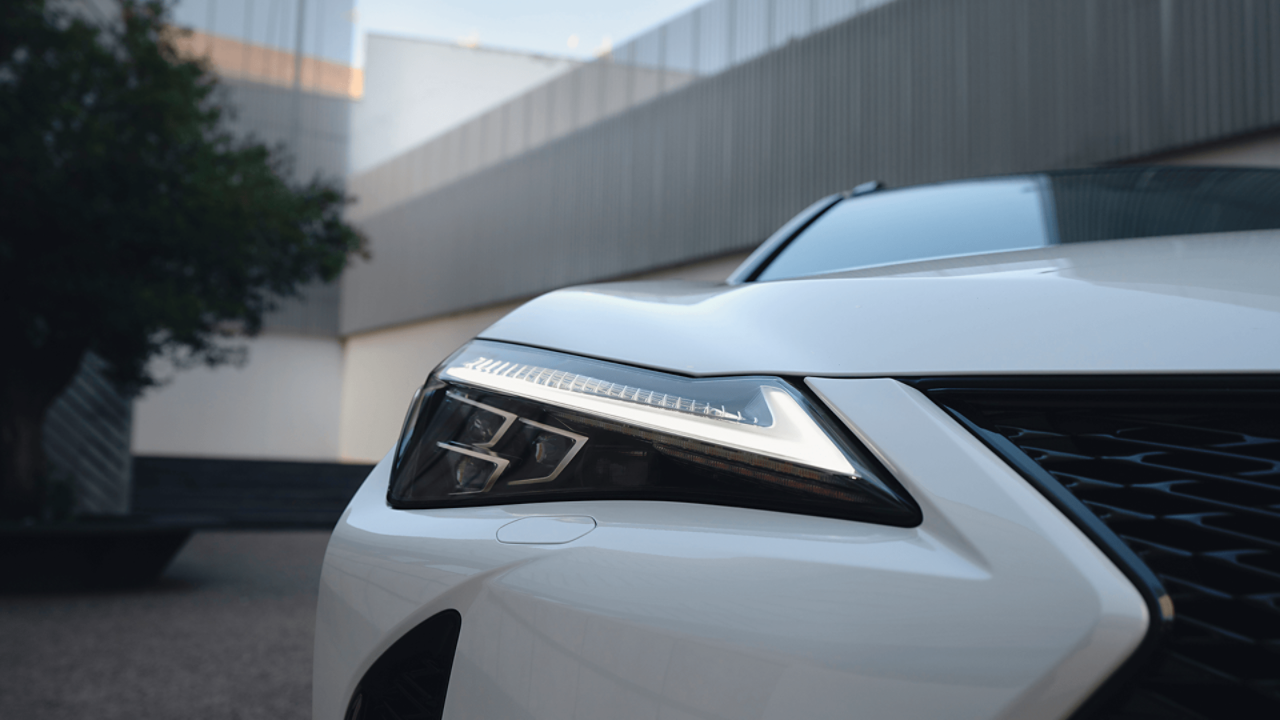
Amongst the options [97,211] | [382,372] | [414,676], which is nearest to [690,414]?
[414,676]

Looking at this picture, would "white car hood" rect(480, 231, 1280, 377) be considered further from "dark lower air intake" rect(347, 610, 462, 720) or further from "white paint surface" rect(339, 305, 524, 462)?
"white paint surface" rect(339, 305, 524, 462)

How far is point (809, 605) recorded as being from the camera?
52 cm

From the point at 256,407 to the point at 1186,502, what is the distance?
22803mm

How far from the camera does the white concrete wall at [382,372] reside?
19.3m

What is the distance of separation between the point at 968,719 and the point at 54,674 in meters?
3.93

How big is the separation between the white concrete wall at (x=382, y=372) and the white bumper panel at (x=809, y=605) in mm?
17870

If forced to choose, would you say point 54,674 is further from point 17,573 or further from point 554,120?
point 554,120

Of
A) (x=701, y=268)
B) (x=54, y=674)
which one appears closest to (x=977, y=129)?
(x=701, y=268)

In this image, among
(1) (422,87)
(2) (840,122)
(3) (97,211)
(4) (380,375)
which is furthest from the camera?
(1) (422,87)

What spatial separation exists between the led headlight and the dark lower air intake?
121 mm

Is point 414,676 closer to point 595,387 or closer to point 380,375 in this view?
point 595,387

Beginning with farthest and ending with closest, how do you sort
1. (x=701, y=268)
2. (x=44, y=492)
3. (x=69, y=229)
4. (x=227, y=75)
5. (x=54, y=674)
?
(x=227, y=75), (x=701, y=268), (x=44, y=492), (x=69, y=229), (x=54, y=674)

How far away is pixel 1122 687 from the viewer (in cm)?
45

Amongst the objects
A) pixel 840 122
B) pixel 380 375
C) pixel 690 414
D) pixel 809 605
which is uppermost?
pixel 840 122
